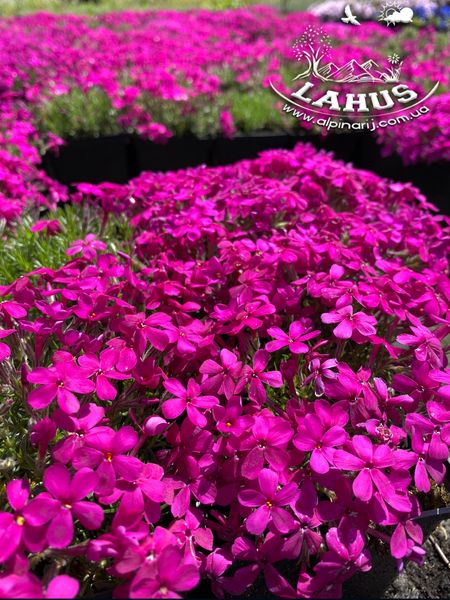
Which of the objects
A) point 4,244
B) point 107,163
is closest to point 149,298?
point 4,244

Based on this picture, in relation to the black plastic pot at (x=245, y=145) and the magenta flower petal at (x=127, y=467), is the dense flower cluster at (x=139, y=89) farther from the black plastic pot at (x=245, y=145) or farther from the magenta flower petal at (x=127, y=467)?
the magenta flower petal at (x=127, y=467)

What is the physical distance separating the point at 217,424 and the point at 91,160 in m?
3.40

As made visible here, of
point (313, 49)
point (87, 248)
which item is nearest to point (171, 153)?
point (313, 49)

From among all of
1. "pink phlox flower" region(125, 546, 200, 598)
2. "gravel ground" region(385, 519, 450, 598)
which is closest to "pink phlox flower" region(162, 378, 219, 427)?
"pink phlox flower" region(125, 546, 200, 598)

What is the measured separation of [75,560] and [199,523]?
0.30 meters

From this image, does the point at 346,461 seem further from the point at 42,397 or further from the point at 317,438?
the point at 42,397

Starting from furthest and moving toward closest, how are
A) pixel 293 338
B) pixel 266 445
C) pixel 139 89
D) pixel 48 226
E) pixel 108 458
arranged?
pixel 139 89
pixel 48 226
pixel 293 338
pixel 266 445
pixel 108 458

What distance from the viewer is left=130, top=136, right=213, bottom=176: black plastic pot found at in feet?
13.5

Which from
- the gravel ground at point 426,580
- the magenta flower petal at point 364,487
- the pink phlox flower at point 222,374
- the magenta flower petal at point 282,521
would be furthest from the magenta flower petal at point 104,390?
the gravel ground at point 426,580

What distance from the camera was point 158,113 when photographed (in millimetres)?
4254

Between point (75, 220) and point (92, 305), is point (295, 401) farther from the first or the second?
point (75, 220)

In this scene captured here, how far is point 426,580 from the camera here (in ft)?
5.82

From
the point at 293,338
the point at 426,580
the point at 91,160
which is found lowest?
the point at 426,580

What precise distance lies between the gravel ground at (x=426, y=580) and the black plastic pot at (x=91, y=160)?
11.1 feet
